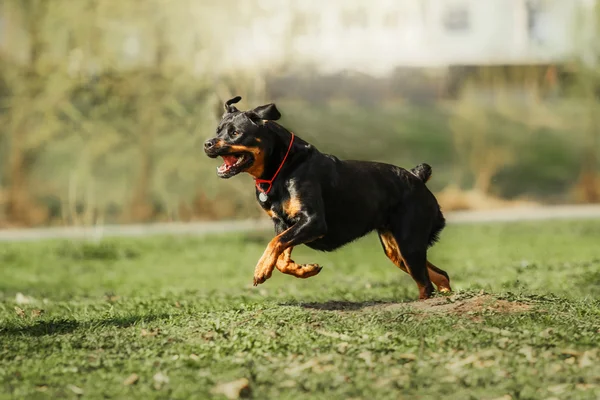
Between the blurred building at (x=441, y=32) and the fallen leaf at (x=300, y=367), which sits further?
the blurred building at (x=441, y=32)

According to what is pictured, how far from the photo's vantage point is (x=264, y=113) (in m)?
8.12

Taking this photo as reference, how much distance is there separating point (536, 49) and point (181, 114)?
1012cm

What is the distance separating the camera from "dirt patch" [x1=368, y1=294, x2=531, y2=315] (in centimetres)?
784

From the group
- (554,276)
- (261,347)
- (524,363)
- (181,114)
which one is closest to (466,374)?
(524,363)

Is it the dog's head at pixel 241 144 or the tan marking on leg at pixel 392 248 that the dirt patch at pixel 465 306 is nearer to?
the tan marking on leg at pixel 392 248

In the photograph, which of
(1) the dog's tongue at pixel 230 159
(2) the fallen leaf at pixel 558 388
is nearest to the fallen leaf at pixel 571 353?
(2) the fallen leaf at pixel 558 388

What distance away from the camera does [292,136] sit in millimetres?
8242

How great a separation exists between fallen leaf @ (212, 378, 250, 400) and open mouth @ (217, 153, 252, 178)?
2045mm

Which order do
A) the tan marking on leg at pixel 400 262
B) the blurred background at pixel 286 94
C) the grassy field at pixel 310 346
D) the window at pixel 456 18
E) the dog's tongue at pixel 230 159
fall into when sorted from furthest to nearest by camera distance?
the window at pixel 456 18, the blurred background at pixel 286 94, the tan marking on leg at pixel 400 262, the dog's tongue at pixel 230 159, the grassy field at pixel 310 346

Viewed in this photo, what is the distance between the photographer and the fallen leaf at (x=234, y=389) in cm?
614

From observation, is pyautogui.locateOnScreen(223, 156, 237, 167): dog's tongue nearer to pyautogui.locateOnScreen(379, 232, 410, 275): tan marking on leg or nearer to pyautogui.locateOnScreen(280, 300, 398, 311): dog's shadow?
pyautogui.locateOnScreen(280, 300, 398, 311): dog's shadow

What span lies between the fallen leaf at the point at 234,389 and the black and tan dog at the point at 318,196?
4.47 ft

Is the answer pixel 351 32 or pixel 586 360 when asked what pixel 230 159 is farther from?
pixel 351 32

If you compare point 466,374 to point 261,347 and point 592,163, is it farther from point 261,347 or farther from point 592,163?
point 592,163
